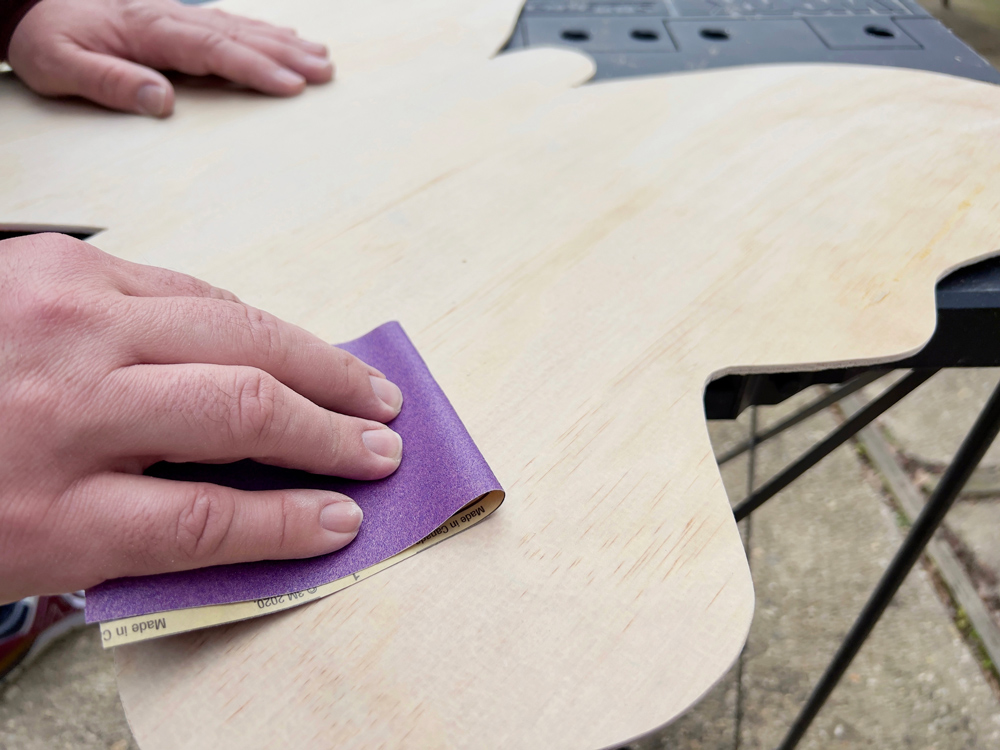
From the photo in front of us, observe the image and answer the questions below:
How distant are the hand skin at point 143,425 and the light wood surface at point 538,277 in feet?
0.20

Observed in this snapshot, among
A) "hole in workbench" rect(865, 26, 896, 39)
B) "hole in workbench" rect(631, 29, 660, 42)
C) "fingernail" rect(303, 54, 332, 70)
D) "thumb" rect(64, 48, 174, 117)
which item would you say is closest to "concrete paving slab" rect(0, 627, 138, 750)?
"thumb" rect(64, 48, 174, 117)

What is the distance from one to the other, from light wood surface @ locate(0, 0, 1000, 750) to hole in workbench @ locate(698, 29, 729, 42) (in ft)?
0.69

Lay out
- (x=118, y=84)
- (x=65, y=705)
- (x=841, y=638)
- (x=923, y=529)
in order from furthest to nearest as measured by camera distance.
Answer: (x=841, y=638) < (x=65, y=705) < (x=923, y=529) < (x=118, y=84)

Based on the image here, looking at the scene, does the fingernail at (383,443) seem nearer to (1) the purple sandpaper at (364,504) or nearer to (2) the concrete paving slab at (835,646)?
(1) the purple sandpaper at (364,504)

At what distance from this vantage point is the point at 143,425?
355mm

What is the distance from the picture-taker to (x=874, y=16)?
3.47ft

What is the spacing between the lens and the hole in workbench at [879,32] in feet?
3.28

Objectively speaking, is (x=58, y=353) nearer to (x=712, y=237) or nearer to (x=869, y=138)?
(x=712, y=237)

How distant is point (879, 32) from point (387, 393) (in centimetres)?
101

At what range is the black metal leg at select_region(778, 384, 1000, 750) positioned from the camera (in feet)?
2.59

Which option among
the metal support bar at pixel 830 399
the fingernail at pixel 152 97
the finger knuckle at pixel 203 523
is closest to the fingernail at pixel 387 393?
the finger knuckle at pixel 203 523

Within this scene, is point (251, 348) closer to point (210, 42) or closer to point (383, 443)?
point (383, 443)

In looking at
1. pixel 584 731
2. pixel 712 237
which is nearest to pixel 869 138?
pixel 712 237

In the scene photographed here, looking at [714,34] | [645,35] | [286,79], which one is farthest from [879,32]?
[286,79]
